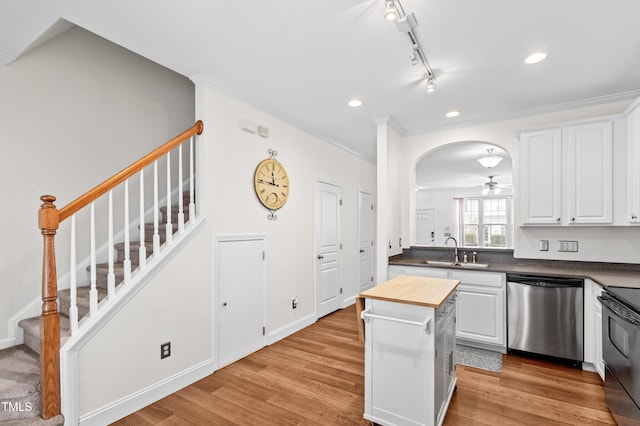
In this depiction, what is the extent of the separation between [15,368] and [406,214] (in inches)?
164

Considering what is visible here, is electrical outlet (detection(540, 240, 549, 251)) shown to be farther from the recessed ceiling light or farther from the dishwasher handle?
the recessed ceiling light

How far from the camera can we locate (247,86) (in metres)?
3.07

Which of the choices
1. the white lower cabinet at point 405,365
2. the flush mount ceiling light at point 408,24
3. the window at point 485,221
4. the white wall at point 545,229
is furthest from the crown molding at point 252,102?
the window at point 485,221

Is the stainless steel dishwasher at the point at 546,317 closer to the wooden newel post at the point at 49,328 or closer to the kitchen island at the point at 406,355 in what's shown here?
the kitchen island at the point at 406,355

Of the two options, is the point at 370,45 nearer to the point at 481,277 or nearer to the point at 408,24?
the point at 408,24

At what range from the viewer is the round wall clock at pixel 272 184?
11.4 ft

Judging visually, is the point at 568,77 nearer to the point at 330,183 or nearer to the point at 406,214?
the point at 406,214

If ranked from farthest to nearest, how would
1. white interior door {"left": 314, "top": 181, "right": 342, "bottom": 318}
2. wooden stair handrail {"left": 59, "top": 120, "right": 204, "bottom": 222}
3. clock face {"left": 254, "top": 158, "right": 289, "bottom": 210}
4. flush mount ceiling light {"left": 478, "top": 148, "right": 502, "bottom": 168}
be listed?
flush mount ceiling light {"left": 478, "top": 148, "right": 502, "bottom": 168}
white interior door {"left": 314, "top": 181, "right": 342, "bottom": 318}
clock face {"left": 254, "top": 158, "right": 289, "bottom": 210}
wooden stair handrail {"left": 59, "top": 120, "right": 204, "bottom": 222}

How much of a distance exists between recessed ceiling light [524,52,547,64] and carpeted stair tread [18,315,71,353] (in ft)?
13.4

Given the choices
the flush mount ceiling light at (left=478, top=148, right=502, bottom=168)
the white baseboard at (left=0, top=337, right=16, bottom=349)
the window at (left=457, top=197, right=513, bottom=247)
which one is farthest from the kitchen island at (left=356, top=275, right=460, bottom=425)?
the window at (left=457, top=197, right=513, bottom=247)

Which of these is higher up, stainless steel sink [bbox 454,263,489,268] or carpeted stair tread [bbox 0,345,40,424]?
stainless steel sink [bbox 454,263,489,268]

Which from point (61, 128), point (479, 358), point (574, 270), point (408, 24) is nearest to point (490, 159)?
point (574, 270)

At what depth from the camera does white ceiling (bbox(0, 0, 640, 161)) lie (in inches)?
77.3

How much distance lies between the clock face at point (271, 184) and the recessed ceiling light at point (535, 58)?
8.67 feet
